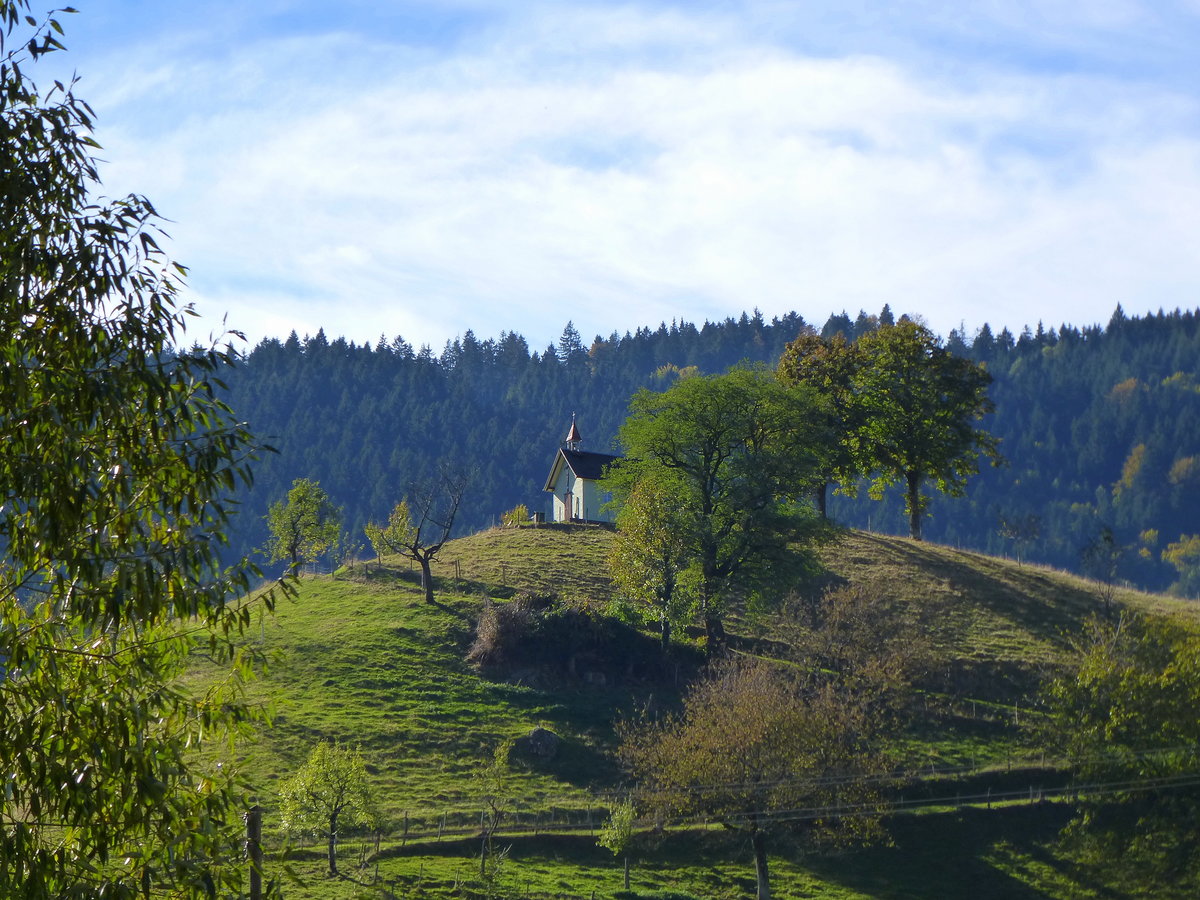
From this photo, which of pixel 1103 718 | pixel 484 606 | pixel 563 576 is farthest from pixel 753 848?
pixel 563 576

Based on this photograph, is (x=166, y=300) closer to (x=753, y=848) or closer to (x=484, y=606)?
(x=753, y=848)

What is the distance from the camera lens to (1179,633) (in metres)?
49.2

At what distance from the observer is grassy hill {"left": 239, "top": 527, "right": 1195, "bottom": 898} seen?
4197cm

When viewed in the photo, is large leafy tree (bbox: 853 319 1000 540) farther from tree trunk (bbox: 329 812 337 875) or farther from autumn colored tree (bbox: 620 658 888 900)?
tree trunk (bbox: 329 812 337 875)

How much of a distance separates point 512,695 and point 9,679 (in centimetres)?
4691

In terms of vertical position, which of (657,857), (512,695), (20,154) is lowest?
(657,857)

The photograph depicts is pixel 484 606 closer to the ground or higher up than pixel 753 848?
higher up

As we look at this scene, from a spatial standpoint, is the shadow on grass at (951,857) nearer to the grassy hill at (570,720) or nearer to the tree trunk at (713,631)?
the grassy hill at (570,720)

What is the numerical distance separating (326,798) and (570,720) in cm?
1693

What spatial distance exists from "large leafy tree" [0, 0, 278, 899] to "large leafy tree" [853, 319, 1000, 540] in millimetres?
73357

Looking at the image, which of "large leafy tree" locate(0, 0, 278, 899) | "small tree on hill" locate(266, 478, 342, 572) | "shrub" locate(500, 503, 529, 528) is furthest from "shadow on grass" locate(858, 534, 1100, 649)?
"large leafy tree" locate(0, 0, 278, 899)

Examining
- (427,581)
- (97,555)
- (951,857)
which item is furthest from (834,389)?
(97,555)

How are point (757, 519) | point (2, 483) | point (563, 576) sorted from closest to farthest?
point (2, 483) → point (757, 519) → point (563, 576)

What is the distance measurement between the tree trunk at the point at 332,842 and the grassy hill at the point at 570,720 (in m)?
0.77
